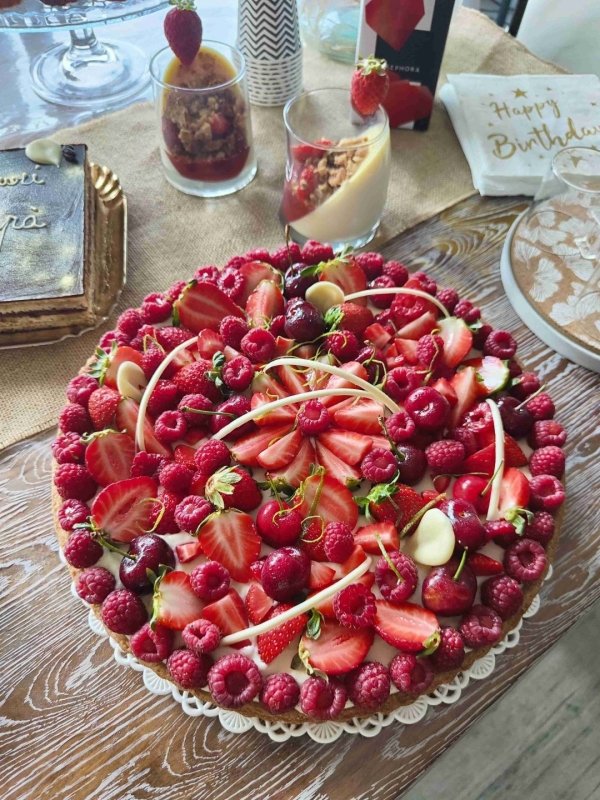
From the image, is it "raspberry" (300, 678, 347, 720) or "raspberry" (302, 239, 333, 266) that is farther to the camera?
"raspberry" (302, 239, 333, 266)

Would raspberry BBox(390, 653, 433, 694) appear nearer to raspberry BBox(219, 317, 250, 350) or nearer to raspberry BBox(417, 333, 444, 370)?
raspberry BBox(417, 333, 444, 370)

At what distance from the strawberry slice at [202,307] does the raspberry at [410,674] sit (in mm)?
740

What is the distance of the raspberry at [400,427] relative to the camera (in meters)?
1.18

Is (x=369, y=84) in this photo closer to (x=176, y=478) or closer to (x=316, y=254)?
(x=316, y=254)

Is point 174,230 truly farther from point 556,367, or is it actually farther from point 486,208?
point 556,367

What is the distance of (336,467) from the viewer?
3.86ft

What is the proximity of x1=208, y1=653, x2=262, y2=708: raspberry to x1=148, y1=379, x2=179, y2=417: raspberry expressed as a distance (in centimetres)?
48

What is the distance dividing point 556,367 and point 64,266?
119 cm

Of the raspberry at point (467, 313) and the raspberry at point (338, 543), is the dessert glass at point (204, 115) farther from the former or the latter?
the raspberry at point (338, 543)

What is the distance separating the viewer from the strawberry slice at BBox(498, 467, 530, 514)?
1.14 meters

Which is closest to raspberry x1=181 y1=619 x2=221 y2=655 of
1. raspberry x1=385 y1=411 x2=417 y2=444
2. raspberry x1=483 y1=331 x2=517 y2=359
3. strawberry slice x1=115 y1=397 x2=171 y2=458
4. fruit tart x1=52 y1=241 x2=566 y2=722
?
fruit tart x1=52 y1=241 x2=566 y2=722

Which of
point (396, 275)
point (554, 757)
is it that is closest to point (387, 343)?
point (396, 275)

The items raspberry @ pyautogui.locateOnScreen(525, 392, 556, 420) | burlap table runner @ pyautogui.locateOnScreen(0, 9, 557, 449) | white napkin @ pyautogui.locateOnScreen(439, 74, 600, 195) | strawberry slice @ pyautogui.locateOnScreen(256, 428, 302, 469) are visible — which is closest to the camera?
strawberry slice @ pyautogui.locateOnScreen(256, 428, 302, 469)

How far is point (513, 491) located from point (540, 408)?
21cm
